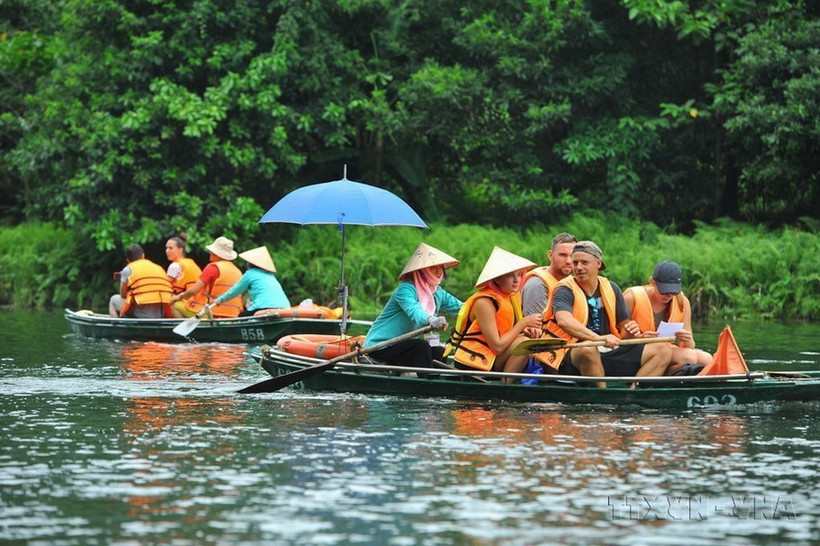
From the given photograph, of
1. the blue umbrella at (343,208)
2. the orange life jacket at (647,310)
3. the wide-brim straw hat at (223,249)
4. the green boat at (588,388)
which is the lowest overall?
the green boat at (588,388)

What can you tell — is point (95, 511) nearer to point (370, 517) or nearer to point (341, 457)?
point (370, 517)

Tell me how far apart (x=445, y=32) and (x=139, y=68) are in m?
6.18

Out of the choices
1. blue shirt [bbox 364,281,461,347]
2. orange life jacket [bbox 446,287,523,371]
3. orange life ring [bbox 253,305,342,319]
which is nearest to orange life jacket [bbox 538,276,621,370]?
orange life jacket [bbox 446,287,523,371]

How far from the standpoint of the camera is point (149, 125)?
25.2 metres

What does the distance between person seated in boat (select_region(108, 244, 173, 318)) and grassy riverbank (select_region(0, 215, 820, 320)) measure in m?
5.27

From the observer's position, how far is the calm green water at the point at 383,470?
721 centimetres

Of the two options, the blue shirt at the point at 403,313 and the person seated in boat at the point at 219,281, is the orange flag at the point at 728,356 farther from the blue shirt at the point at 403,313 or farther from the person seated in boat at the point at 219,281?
the person seated in boat at the point at 219,281

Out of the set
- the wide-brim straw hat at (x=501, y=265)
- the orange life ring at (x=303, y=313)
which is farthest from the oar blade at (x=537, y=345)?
the orange life ring at (x=303, y=313)

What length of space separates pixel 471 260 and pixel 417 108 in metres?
3.75

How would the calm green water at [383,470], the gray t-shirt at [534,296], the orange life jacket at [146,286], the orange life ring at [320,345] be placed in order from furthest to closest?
the orange life jacket at [146,286] < the orange life ring at [320,345] < the gray t-shirt at [534,296] < the calm green water at [383,470]

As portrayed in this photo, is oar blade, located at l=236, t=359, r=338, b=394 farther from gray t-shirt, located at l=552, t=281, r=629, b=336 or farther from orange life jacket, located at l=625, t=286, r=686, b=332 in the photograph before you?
orange life jacket, located at l=625, t=286, r=686, b=332

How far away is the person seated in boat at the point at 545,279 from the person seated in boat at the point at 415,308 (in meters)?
0.70

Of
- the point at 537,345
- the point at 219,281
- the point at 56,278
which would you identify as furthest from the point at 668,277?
the point at 56,278

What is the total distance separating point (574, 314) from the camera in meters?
11.5
